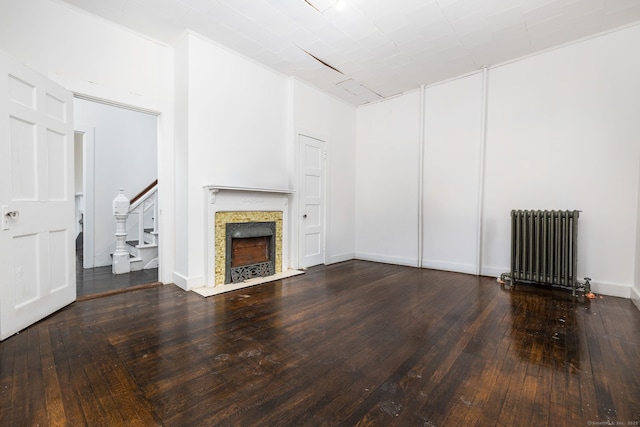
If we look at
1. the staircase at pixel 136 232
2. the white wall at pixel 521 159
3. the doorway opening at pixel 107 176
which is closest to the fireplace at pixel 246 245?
the doorway opening at pixel 107 176

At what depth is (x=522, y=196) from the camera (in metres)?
3.93

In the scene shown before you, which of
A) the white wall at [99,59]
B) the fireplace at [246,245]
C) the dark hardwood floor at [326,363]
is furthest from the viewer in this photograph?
the fireplace at [246,245]

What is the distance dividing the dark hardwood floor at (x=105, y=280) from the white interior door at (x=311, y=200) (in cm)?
225

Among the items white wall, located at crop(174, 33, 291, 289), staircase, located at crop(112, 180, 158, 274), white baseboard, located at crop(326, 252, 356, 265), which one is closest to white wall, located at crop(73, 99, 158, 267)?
staircase, located at crop(112, 180, 158, 274)

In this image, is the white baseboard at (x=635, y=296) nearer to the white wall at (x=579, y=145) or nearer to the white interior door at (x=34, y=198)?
the white wall at (x=579, y=145)

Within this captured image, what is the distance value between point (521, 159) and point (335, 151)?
2.85 m

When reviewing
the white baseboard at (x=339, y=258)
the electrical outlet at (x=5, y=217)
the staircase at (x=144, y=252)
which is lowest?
the white baseboard at (x=339, y=258)

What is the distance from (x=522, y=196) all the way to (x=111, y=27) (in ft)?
17.9

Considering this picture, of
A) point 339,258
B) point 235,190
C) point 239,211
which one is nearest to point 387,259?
Result: point 339,258

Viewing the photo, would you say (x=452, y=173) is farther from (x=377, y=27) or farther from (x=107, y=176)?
(x=107, y=176)

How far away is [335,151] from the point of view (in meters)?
5.27

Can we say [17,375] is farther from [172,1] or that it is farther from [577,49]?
[577,49]

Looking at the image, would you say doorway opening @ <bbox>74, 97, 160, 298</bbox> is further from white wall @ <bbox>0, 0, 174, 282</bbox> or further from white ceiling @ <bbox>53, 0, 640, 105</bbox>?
white ceiling @ <bbox>53, 0, 640, 105</bbox>

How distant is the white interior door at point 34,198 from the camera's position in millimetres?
2188
